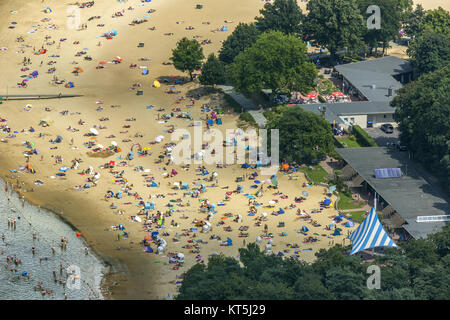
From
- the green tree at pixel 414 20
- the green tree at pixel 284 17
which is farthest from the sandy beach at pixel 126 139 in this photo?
the green tree at pixel 414 20

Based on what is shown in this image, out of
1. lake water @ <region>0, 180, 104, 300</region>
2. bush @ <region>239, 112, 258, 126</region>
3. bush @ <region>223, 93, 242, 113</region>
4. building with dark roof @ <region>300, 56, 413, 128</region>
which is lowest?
lake water @ <region>0, 180, 104, 300</region>

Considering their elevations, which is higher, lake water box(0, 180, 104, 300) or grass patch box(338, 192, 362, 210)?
grass patch box(338, 192, 362, 210)

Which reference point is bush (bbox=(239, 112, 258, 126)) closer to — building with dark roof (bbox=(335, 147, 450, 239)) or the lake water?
building with dark roof (bbox=(335, 147, 450, 239))

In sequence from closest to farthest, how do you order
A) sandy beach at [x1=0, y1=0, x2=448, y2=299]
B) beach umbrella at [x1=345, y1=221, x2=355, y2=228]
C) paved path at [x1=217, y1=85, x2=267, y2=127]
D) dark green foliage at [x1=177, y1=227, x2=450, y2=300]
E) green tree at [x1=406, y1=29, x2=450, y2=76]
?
dark green foliage at [x1=177, y1=227, x2=450, y2=300] → sandy beach at [x1=0, y1=0, x2=448, y2=299] → beach umbrella at [x1=345, y1=221, x2=355, y2=228] → paved path at [x1=217, y1=85, x2=267, y2=127] → green tree at [x1=406, y1=29, x2=450, y2=76]

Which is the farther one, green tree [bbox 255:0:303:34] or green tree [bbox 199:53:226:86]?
green tree [bbox 255:0:303:34]

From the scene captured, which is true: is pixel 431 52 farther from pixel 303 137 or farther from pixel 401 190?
pixel 401 190

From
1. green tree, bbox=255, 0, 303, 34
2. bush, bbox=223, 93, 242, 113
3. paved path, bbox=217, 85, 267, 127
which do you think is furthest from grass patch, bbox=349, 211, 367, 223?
green tree, bbox=255, 0, 303, 34
